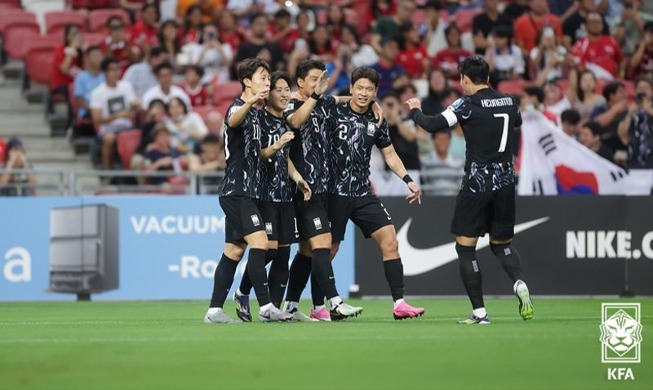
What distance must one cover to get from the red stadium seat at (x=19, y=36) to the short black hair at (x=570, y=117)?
8990mm

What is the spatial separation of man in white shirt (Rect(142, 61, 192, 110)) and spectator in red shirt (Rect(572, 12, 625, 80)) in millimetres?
7037

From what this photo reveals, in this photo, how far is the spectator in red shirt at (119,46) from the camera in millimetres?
23703

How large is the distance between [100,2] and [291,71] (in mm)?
4405

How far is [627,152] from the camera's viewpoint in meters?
21.1

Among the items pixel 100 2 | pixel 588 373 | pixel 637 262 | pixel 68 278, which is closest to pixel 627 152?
pixel 637 262

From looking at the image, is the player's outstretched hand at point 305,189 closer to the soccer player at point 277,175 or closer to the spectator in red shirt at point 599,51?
the soccer player at point 277,175

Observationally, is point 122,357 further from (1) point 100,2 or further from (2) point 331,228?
(1) point 100,2

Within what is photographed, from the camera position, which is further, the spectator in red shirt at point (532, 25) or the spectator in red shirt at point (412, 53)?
the spectator in red shirt at point (532, 25)

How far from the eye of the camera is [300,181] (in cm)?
1350

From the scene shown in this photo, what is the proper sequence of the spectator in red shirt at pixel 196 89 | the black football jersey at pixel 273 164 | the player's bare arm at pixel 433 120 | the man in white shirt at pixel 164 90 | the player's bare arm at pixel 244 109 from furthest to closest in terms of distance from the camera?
the spectator in red shirt at pixel 196 89 < the man in white shirt at pixel 164 90 < the black football jersey at pixel 273 164 < the player's bare arm at pixel 433 120 < the player's bare arm at pixel 244 109

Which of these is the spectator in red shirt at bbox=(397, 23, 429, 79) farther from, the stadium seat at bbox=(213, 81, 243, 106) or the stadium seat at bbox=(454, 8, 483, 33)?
the stadium seat at bbox=(213, 81, 243, 106)

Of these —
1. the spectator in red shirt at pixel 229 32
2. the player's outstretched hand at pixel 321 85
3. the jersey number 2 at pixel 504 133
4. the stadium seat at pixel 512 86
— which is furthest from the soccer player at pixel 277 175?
the spectator in red shirt at pixel 229 32

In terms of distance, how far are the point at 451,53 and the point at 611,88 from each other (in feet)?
10.8

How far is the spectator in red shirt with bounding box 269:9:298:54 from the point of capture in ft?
80.4
